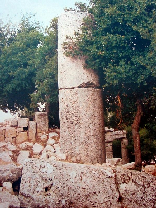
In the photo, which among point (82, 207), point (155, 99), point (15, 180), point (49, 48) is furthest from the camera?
point (49, 48)

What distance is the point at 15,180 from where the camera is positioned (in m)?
4.89

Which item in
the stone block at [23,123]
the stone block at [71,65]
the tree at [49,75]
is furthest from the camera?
the stone block at [23,123]

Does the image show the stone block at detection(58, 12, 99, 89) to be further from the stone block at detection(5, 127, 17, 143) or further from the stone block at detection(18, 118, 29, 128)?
the stone block at detection(5, 127, 17, 143)

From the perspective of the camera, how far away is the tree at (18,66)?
11.9m

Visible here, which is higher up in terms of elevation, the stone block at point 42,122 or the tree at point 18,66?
the tree at point 18,66

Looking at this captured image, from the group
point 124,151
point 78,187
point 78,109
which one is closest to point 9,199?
point 78,187

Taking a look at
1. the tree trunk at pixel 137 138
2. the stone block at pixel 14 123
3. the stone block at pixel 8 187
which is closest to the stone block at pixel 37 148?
the stone block at pixel 14 123

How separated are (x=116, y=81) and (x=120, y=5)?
6.02 ft

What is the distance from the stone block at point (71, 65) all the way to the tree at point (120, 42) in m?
0.17

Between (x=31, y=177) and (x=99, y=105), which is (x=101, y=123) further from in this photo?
(x=31, y=177)

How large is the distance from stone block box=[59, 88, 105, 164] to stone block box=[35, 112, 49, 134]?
455 centimetres

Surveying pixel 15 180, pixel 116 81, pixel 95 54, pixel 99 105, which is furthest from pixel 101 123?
pixel 15 180

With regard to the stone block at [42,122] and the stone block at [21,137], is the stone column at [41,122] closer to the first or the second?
the stone block at [42,122]

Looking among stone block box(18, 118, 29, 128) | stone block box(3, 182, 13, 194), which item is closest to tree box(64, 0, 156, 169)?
stone block box(3, 182, 13, 194)
